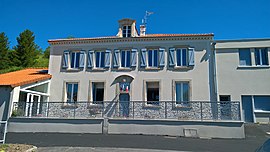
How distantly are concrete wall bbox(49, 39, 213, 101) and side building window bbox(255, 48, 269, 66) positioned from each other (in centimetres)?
375

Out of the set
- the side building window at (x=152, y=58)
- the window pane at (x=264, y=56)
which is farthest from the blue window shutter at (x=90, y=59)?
the window pane at (x=264, y=56)

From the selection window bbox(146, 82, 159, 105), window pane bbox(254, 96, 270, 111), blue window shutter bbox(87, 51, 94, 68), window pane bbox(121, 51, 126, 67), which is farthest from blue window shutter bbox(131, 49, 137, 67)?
window pane bbox(254, 96, 270, 111)

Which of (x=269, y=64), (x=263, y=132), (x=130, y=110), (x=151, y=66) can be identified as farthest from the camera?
(x=151, y=66)

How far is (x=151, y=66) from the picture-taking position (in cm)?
1714

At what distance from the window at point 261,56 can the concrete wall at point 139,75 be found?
375 centimetres

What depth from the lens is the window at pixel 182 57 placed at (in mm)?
16734

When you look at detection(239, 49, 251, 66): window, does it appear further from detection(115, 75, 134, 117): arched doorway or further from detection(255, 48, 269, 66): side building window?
detection(115, 75, 134, 117): arched doorway

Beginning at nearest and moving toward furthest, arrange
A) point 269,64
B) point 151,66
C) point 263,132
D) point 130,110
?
point 263,132 → point 130,110 → point 269,64 → point 151,66

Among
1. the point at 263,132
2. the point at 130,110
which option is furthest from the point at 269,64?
the point at 130,110

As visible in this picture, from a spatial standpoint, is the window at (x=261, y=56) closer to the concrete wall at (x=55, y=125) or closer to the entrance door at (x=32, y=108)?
the concrete wall at (x=55, y=125)

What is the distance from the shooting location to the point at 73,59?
18.3 metres

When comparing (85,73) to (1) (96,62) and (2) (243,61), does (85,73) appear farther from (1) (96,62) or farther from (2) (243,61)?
(2) (243,61)

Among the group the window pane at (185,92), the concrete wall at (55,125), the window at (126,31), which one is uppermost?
the window at (126,31)

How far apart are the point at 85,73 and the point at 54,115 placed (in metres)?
4.71
